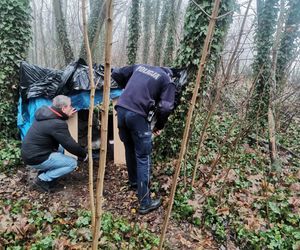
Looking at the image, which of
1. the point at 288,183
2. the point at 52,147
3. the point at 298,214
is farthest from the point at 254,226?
the point at 52,147

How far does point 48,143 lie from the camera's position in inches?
165

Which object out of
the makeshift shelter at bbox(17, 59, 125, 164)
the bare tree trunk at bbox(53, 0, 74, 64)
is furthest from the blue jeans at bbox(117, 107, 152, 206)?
the bare tree trunk at bbox(53, 0, 74, 64)

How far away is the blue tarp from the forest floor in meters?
0.90

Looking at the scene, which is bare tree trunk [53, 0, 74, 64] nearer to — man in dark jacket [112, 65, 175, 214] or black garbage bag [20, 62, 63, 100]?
black garbage bag [20, 62, 63, 100]

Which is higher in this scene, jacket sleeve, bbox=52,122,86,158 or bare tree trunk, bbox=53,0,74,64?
bare tree trunk, bbox=53,0,74,64

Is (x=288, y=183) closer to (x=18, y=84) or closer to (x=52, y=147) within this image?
(x=52, y=147)

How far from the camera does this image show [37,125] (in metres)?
4.14

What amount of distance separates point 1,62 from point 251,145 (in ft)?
17.8

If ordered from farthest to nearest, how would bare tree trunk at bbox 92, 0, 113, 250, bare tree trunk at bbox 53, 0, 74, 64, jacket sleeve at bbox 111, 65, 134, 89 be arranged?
bare tree trunk at bbox 53, 0, 74, 64, jacket sleeve at bbox 111, 65, 134, 89, bare tree trunk at bbox 92, 0, 113, 250

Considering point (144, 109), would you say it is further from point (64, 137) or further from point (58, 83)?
point (58, 83)

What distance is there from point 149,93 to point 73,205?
1835 mm

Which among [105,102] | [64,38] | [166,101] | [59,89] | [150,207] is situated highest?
[64,38]

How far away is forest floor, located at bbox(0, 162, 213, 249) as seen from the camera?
3.22 meters

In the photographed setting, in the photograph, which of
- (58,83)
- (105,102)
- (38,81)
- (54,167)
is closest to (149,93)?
(54,167)
